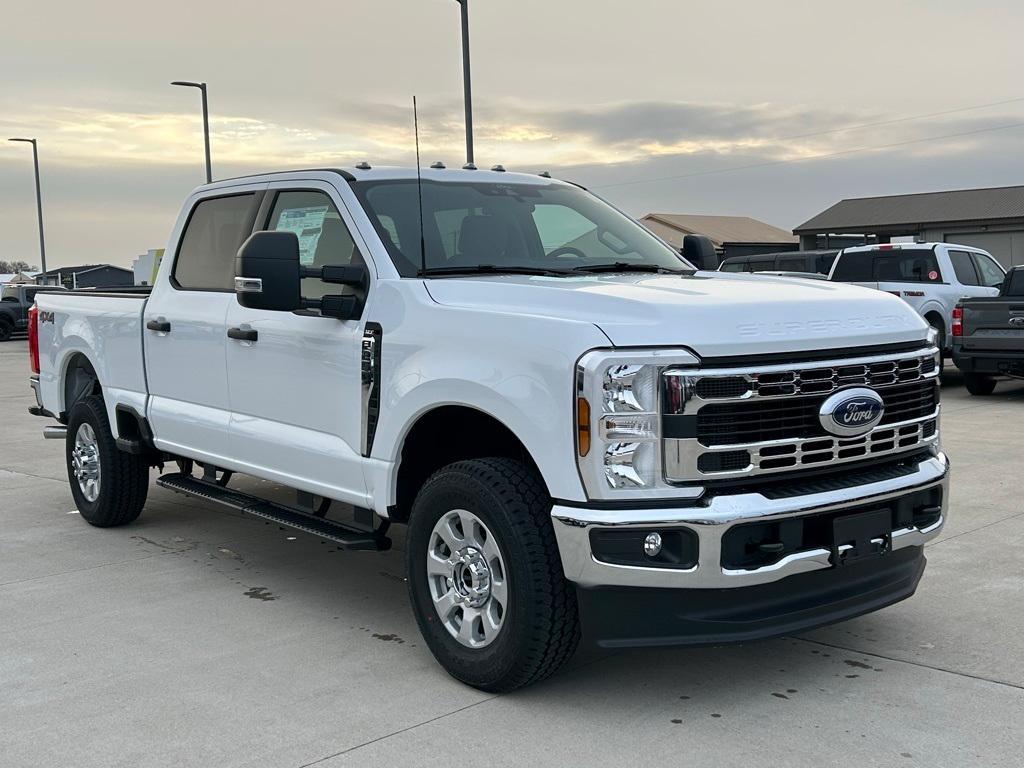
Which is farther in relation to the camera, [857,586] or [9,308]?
[9,308]

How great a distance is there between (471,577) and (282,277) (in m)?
1.49

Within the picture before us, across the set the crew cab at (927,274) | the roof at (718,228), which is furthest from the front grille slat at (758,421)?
the roof at (718,228)

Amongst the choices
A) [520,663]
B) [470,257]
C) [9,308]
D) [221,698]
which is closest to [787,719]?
[520,663]

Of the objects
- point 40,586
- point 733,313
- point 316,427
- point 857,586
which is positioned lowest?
point 40,586

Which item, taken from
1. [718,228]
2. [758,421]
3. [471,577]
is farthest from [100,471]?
[718,228]

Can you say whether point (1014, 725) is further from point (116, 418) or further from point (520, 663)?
point (116, 418)

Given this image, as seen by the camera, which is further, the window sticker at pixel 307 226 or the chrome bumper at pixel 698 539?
the window sticker at pixel 307 226

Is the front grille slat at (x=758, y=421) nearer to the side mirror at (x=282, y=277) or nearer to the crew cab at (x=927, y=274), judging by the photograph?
the side mirror at (x=282, y=277)

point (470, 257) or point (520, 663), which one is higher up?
point (470, 257)

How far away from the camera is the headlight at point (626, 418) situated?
12.2 ft

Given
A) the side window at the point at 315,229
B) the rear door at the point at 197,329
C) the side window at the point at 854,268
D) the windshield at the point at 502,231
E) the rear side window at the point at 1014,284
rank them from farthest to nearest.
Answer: the side window at the point at 854,268 → the rear side window at the point at 1014,284 → the rear door at the point at 197,329 → the side window at the point at 315,229 → the windshield at the point at 502,231

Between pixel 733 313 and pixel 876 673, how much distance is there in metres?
1.56

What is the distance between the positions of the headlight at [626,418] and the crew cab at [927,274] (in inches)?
513

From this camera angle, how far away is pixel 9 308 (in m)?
36.1
